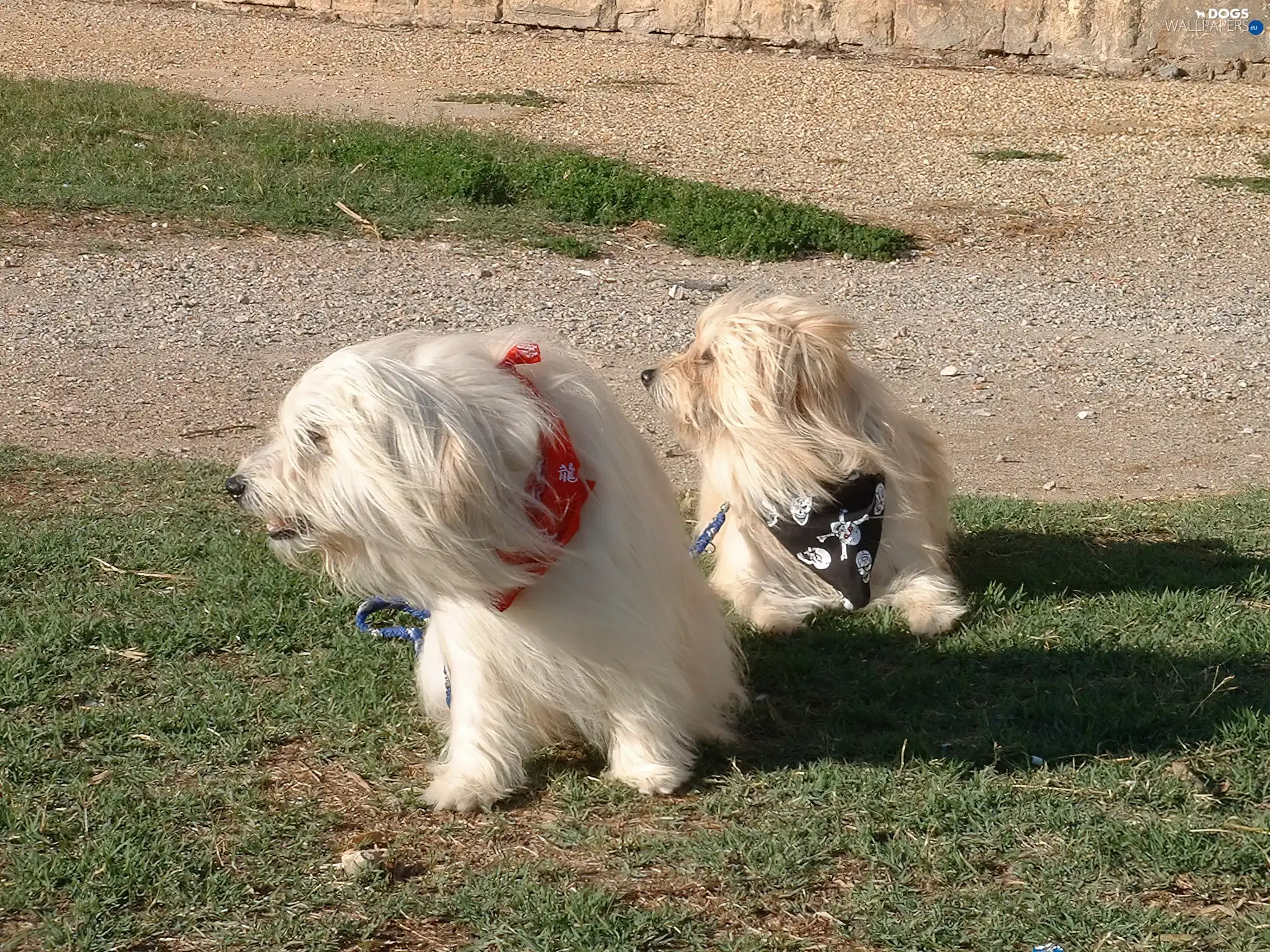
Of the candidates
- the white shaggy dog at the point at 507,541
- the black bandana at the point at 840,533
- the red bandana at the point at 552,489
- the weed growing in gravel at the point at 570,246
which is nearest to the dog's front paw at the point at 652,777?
the white shaggy dog at the point at 507,541

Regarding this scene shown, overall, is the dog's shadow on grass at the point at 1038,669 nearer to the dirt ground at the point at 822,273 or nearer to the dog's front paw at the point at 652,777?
the dog's front paw at the point at 652,777

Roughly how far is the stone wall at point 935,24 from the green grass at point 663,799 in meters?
13.4

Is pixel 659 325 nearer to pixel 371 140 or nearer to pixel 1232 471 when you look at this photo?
pixel 1232 471

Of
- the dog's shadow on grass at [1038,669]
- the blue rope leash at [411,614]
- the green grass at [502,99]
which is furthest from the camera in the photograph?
the green grass at [502,99]

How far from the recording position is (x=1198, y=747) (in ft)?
13.3

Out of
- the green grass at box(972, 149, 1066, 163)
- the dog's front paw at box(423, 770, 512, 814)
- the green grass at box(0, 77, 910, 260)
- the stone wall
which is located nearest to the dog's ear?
the dog's front paw at box(423, 770, 512, 814)

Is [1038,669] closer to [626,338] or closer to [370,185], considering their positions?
[626,338]

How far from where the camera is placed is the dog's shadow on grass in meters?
4.12

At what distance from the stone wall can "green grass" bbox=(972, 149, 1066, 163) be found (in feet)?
13.5

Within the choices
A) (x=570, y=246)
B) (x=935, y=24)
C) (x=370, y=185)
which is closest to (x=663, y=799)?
(x=570, y=246)

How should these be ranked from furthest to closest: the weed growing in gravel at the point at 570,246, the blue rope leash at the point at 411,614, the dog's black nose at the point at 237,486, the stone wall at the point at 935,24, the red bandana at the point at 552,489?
the stone wall at the point at 935,24, the weed growing in gravel at the point at 570,246, the blue rope leash at the point at 411,614, the red bandana at the point at 552,489, the dog's black nose at the point at 237,486

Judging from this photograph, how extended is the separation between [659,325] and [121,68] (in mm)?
9711

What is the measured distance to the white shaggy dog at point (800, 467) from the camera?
15.7 ft

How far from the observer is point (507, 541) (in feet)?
10.6
